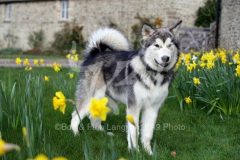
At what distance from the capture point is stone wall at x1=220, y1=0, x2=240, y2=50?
34.9 feet

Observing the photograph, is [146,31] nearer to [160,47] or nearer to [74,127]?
[160,47]

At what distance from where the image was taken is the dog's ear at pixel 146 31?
10.4 feet

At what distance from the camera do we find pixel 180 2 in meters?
17.0

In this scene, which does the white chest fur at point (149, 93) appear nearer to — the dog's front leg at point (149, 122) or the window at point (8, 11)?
the dog's front leg at point (149, 122)

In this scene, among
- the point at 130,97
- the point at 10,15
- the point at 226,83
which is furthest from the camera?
the point at 10,15

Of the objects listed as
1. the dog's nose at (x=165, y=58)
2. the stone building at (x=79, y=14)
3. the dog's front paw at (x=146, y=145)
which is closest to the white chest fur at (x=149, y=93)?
the dog's nose at (x=165, y=58)

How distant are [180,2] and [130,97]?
593 inches

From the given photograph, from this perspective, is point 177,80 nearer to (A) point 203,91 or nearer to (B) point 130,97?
(A) point 203,91

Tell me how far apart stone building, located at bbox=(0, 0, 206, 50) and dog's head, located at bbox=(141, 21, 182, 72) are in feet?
45.9

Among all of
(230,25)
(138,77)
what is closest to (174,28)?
(138,77)

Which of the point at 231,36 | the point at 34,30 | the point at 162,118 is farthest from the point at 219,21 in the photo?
the point at 34,30

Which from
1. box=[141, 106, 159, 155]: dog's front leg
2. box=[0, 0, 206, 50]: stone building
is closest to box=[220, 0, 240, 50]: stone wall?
box=[0, 0, 206, 50]: stone building

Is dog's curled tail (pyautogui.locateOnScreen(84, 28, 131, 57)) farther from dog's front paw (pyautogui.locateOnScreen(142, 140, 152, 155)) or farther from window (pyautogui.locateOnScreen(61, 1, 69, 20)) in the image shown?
window (pyautogui.locateOnScreen(61, 1, 69, 20))

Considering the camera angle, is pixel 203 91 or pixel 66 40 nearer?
pixel 203 91
